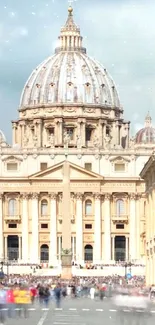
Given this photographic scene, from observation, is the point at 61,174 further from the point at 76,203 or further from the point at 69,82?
the point at 69,82

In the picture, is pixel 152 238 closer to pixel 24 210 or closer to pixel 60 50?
pixel 24 210

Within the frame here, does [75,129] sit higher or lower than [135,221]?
higher

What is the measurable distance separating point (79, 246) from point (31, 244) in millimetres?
5349

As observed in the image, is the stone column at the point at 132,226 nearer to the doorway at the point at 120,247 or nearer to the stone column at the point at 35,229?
the doorway at the point at 120,247

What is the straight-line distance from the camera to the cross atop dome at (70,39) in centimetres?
18938

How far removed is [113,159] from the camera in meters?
157

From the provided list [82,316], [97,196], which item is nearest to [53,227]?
[97,196]

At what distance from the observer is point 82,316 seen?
53531 millimetres

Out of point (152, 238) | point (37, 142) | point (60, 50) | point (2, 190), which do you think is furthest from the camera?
point (60, 50)

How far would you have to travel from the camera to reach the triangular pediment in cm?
15425

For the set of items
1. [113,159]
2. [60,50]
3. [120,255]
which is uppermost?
[60,50]

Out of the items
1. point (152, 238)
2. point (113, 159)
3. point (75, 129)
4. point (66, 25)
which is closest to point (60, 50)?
point (66, 25)

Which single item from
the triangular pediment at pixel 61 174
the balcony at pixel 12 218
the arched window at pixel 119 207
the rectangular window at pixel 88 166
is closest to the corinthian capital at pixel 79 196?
the triangular pediment at pixel 61 174

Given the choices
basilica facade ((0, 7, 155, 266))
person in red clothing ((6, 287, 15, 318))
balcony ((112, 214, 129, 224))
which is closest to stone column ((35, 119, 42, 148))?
basilica facade ((0, 7, 155, 266))
